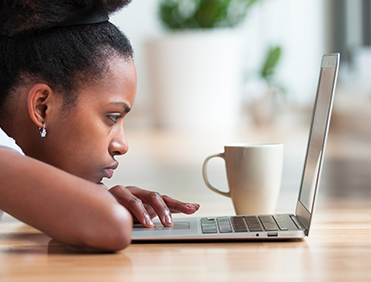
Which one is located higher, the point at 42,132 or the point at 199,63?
the point at 199,63

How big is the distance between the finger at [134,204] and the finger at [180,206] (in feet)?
0.18

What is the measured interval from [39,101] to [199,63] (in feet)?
11.1

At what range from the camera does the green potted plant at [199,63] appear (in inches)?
157

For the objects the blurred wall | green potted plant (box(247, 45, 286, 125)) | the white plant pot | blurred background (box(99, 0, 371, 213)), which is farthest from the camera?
the blurred wall

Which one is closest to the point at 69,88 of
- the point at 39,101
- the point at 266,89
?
the point at 39,101

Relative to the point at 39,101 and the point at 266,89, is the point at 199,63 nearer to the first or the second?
the point at 266,89

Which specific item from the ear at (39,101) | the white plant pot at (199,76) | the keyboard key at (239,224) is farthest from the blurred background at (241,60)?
the ear at (39,101)

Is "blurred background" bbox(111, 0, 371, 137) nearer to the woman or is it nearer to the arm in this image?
the woman

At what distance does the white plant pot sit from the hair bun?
129 inches

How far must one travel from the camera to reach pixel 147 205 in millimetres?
739

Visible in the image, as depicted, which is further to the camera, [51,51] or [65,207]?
[51,51]

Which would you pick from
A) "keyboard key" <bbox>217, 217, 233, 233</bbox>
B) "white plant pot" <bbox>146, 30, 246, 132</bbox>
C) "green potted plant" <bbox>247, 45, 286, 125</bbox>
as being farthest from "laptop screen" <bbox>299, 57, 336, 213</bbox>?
"green potted plant" <bbox>247, 45, 286, 125</bbox>

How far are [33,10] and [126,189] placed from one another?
0.90 feet

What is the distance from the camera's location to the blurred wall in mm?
5062
